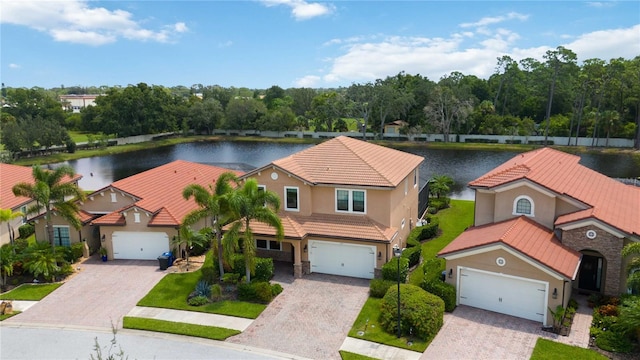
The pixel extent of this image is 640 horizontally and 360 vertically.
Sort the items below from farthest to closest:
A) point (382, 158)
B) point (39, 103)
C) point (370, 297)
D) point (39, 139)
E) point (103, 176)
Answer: point (39, 103), point (39, 139), point (103, 176), point (382, 158), point (370, 297)

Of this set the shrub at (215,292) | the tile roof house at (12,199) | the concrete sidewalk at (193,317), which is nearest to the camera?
the concrete sidewalk at (193,317)

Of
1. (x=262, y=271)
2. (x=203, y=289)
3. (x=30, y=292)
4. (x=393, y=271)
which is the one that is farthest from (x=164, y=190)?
(x=393, y=271)

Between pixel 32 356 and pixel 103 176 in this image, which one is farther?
pixel 103 176

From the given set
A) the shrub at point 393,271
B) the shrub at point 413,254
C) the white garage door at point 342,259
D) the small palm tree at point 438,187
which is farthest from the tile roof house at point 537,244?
the small palm tree at point 438,187

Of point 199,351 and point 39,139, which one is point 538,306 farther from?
point 39,139

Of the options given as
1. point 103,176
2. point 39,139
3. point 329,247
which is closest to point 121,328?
point 329,247

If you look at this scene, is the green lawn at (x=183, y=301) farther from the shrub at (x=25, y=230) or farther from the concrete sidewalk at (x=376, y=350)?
the shrub at (x=25, y=230)
